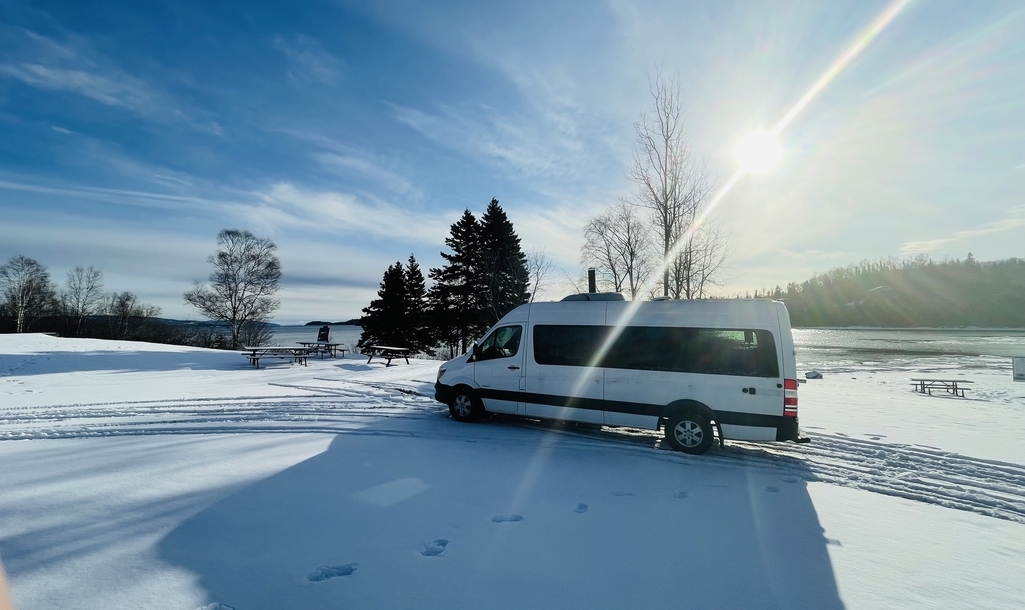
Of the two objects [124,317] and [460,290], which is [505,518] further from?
[124,317]

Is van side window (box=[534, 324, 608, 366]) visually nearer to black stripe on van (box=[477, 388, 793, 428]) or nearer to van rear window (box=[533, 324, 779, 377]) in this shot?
van rear window (box=[533, 324, 779, 377])

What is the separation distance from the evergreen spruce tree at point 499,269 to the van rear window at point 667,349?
2349cm

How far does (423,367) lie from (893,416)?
1563 centimetres

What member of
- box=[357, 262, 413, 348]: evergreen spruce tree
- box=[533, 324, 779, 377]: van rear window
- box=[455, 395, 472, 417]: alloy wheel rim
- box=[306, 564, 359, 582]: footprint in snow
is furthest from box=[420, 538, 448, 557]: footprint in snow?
box=[357, 262, 413, 348]: evergreen spruce tree

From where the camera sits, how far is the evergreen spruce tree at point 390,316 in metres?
38.3

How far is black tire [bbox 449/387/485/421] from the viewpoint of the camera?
8859 millimetres

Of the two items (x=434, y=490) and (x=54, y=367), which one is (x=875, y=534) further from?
(x=54, y=367)

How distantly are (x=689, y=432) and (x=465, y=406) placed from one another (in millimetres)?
4237

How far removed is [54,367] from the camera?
633 inches

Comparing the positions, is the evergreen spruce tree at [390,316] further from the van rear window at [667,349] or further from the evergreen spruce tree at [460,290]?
the van rear window at [667,349]

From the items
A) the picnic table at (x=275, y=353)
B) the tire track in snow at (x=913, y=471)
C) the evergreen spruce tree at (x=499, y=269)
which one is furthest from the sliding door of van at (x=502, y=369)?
the evergreen spruce tree at (x=499, y=269)

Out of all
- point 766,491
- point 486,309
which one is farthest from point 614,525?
point 486,309

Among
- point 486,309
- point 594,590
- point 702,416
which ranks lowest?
point 594,590

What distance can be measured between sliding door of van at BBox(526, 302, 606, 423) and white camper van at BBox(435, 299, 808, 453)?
18 millimetres
